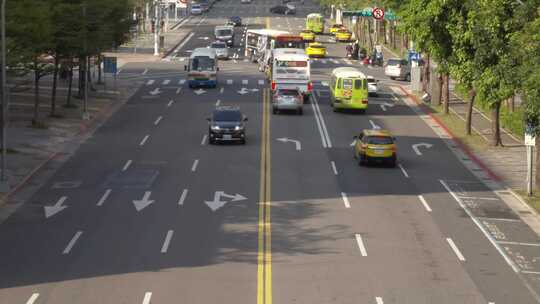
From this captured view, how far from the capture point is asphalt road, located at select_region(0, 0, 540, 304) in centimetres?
2898

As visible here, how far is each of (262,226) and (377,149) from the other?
1303 centimetres

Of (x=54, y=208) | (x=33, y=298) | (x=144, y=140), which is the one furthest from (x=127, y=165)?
(x=33, y=298)

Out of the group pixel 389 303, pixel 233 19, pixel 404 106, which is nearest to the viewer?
pixel 389 303

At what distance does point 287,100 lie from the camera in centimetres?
6550

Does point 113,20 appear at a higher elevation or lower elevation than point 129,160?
higher

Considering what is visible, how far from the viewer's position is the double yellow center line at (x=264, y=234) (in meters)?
28.6

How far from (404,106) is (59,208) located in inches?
1476

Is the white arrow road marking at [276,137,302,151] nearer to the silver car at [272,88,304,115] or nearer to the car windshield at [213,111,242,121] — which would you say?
the car windshield at [213,111,242,121]

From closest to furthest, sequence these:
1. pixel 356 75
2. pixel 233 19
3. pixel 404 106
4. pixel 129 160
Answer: pixel 129 160 → pixel 356 75 → pixel 404 106 → pixel 233 19

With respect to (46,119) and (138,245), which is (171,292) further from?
(46,119)

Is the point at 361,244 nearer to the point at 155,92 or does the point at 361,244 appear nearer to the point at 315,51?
the point at 155,92

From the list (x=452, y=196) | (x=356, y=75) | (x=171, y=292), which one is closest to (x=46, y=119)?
(x=356, y=75)

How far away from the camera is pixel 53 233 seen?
117ft

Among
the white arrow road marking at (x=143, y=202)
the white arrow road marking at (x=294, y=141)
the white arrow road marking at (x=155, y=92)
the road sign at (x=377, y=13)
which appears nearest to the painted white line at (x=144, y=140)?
the white arrow road marking at (x=294, y=141)
